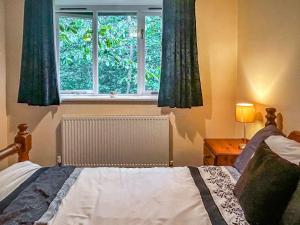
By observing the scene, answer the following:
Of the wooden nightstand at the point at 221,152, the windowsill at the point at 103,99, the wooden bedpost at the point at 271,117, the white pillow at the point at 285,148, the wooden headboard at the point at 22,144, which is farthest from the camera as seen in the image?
the windowsill at the point at 103,99

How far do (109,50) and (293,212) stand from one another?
118 inches

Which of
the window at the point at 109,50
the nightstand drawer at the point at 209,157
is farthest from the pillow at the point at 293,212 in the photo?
the window at the point at 109,50

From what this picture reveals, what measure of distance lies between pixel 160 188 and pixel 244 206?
54cm

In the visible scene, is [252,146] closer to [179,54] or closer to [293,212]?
[293,212]

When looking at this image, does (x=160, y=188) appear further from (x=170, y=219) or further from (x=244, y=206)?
(x=244, y=206)

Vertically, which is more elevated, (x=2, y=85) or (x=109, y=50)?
(x=109, y=50)

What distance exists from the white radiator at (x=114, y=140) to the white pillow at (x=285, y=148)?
1788 mm

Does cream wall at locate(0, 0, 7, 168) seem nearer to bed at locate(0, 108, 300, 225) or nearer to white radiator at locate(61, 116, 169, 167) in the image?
white radiator at locate(61, 116, 169, 167)

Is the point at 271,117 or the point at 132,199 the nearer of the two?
the point at 132,199

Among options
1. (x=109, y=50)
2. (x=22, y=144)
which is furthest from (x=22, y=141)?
(x=109, y=50)

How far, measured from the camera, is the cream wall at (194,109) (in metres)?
3.80

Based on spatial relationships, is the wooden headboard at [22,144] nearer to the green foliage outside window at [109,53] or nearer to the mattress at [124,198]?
the mattress at [124,198]

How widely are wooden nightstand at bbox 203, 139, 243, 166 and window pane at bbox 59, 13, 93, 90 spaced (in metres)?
1.54

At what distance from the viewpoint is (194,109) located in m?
A: 3.90
